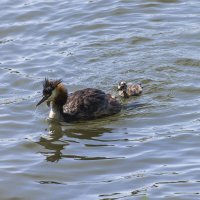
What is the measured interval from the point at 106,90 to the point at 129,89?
0.68 metres

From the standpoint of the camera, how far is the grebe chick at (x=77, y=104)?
12.0 metres

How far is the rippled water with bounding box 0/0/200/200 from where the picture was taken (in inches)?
355

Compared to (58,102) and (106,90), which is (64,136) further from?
(106,90)

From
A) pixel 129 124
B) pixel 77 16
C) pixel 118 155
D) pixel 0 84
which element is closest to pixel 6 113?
pixel 0 84

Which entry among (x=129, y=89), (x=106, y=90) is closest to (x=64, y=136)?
(x=129, y=89)

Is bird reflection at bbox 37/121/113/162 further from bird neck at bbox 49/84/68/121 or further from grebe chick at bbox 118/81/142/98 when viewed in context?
grebe chick at bbox 118/81/142/98

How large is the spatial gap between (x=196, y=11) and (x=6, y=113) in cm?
590

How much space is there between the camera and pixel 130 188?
8.66 metres

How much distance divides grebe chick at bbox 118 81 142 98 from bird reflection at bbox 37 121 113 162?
1.13 meters

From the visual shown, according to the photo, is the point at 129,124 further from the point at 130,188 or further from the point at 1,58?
the point at 1,58

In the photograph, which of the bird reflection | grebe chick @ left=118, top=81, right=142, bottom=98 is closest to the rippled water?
the bird reflection

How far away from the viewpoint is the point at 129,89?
12.6 m

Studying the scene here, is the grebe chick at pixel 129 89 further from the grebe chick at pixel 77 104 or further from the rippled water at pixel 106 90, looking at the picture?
the grebe chick at pixel 77 104

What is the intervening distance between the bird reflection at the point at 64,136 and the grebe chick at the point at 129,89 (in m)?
1.13
